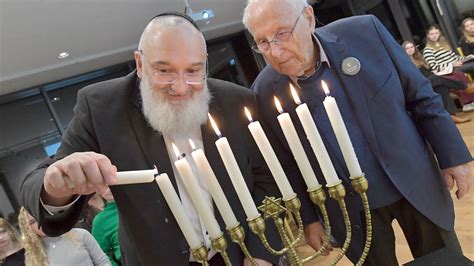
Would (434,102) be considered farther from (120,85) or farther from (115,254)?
(115,254)

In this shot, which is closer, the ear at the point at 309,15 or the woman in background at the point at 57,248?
the ear at the point at 309,15

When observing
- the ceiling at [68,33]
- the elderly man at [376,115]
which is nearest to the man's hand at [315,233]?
the elderly man at [376,115]

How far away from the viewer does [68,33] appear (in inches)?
192

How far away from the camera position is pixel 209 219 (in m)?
0.78

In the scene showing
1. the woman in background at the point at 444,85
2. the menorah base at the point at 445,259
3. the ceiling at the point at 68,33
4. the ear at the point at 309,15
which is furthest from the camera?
the woman in background at the point at 444,85

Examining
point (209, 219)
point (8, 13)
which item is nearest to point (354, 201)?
point (209, 219)

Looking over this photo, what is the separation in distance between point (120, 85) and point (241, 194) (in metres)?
0.84

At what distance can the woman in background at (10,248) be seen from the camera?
2.53 m

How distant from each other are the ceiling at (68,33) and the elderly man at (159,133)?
3.12 meters

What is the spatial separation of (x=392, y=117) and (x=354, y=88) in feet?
0.61

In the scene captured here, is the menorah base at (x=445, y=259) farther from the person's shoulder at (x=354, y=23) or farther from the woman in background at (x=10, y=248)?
the woman in background at (x=10, y=248)

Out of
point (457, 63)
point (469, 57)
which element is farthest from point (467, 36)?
point (457, 63)

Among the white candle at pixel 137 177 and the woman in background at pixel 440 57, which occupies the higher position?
the white candle at pixel 137 177

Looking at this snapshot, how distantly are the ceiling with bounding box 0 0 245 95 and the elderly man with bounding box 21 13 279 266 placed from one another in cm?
312
